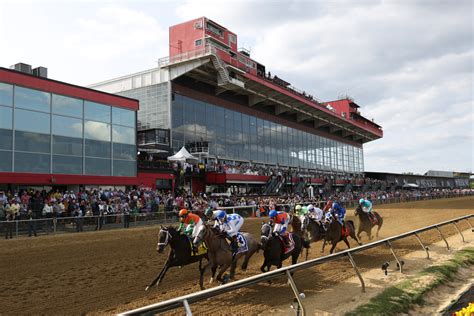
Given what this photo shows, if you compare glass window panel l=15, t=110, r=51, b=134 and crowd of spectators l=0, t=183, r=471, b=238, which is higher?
glass window panel l=15, t=110, r=51, b=134

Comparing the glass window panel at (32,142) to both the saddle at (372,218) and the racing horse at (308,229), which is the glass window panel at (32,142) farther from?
the saddle at (372,218)

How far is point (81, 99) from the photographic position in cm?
2308

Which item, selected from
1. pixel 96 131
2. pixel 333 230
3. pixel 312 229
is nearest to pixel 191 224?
pixel 312 229

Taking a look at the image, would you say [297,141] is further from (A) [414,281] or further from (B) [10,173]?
(A) [414,281]

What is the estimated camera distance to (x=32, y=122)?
2039 centimetres

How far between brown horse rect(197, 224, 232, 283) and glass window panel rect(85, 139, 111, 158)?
1757 centimetres

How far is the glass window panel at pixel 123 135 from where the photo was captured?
2495 cm

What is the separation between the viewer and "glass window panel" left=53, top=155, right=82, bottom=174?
21.3 m

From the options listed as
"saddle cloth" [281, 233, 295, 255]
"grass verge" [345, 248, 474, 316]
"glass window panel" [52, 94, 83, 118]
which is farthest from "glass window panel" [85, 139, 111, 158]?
"grass verge" [345, 248, 474, 316]

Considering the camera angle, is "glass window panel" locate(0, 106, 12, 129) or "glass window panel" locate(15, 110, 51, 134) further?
"glass window panel" locate(15, 110, 51, 134)

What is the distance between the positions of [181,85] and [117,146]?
11477 mm

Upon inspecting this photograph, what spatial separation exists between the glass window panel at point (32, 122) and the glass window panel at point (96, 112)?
261 cm

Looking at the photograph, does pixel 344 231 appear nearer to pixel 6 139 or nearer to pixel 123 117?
pixel 6 139

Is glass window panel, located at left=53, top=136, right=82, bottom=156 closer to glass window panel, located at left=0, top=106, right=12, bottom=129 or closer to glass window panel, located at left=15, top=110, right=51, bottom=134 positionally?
glass window panel, located at left=15, top=110, right=51, bottom=134
